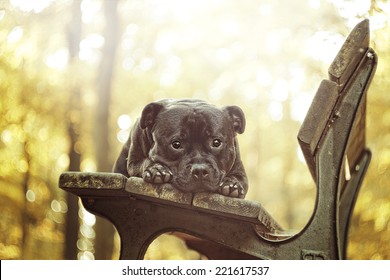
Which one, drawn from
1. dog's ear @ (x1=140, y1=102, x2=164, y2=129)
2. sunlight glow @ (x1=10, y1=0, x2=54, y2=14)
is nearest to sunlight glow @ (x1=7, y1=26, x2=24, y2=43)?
sunlight glow @ (x1=10, y1=0, x2=54, y2=14)

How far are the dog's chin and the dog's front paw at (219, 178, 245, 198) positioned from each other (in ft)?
0.23

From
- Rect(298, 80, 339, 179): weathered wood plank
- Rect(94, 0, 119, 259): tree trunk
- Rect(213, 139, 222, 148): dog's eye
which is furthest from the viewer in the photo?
Rect(94, 0, 119, 259): tree trunk

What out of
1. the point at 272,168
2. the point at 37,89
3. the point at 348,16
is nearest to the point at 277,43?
the point at 348,16

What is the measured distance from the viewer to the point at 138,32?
22.6 ft

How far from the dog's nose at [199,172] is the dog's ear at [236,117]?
459mm

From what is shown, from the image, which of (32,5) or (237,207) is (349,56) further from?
(32,5)

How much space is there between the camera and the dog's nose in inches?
71.4

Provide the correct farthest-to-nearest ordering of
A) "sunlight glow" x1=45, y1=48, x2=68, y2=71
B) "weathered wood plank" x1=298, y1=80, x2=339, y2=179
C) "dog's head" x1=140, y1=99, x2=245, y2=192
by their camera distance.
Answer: "sunlight glow" x1=45, y1=48, x2=68, y2=71 < "dog's head" x1=140, y1=99, x2=245, y2=192 < "weathered wood plank" x1=298, y1=80, x2=339, y2=179

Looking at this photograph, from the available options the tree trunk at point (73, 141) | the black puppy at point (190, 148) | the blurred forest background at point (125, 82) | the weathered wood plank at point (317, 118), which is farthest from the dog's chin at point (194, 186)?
the tree trunk at point (73, 141)

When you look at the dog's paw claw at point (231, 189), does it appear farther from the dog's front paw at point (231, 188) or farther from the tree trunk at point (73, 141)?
the tree trunk at point (73, 141)

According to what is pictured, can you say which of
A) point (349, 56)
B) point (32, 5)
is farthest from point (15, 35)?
point (349, 56)

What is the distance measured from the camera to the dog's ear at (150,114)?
2.17 meters

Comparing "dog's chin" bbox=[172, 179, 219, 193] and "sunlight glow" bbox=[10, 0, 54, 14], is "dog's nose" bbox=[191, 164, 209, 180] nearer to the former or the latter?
"dog's chin" bbox=[172, 179, 219, 193]
